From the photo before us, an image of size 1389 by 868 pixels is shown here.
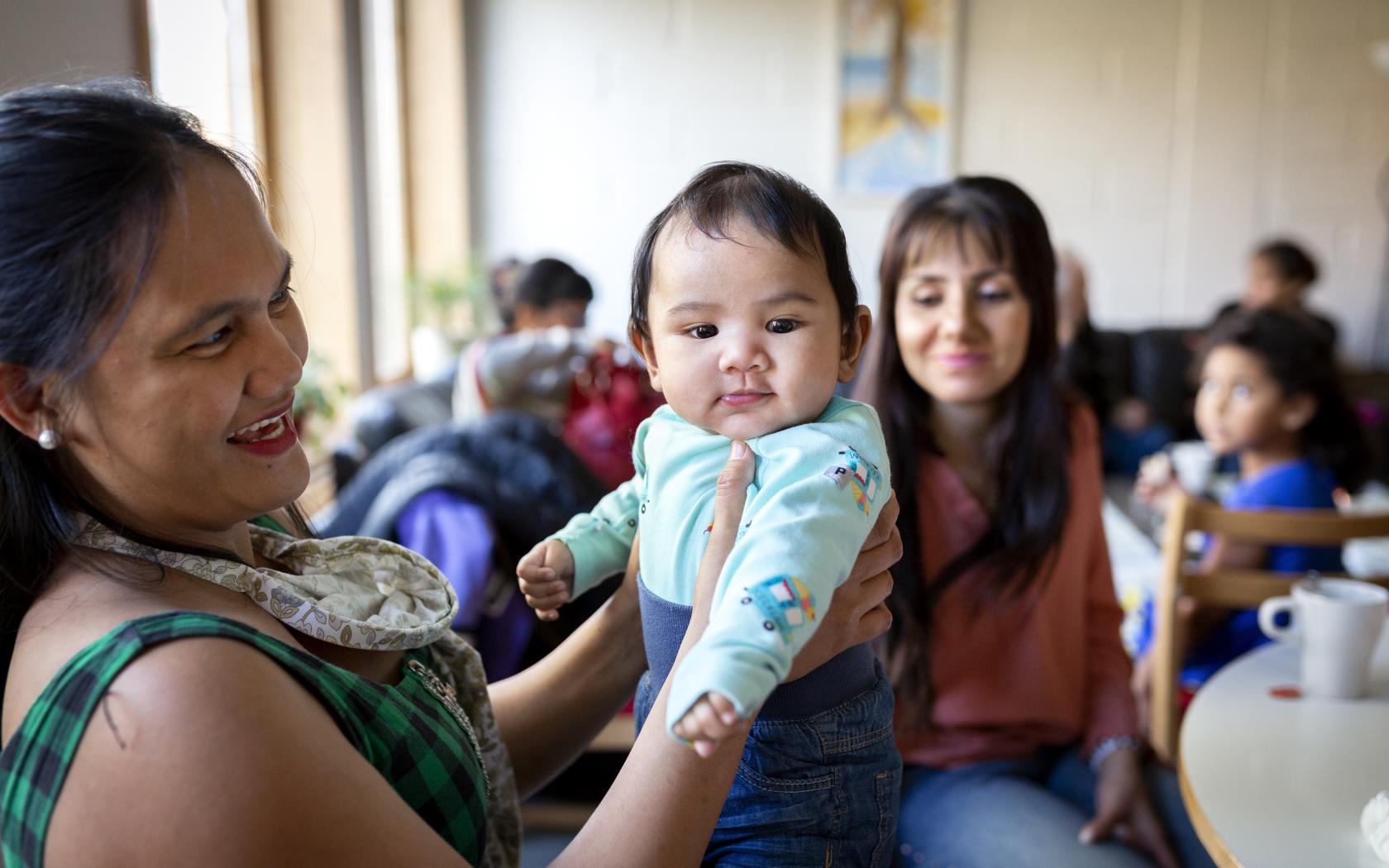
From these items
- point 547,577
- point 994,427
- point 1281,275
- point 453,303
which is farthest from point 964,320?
point 1281,275

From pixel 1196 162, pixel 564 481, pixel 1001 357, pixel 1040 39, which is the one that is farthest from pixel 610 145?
pixel 1001 357

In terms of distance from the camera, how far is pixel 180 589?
785 millimetres

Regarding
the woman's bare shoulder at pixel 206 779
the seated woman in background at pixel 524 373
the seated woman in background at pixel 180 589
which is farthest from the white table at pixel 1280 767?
the seated woman in background at pixel 524 373

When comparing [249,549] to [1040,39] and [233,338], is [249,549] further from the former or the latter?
[1040,39]

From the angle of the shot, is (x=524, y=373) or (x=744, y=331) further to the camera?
(x=524, y=373)

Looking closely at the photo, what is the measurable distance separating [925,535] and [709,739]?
0.94 m

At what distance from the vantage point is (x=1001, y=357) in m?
1.53

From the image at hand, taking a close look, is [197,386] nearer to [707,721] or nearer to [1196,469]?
[707,721]

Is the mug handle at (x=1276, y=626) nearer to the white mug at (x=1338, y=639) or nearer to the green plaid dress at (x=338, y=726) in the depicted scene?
the white mug at (x=1338, y=639)

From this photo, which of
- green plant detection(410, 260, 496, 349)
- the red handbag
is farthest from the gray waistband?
green plant detection(410, 260, 496, 349)

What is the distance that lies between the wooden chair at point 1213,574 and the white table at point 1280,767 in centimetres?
35

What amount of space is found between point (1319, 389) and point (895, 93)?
156 inches

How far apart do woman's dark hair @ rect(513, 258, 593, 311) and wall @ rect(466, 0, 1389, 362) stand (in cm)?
261

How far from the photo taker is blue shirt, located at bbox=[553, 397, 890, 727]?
663mm
